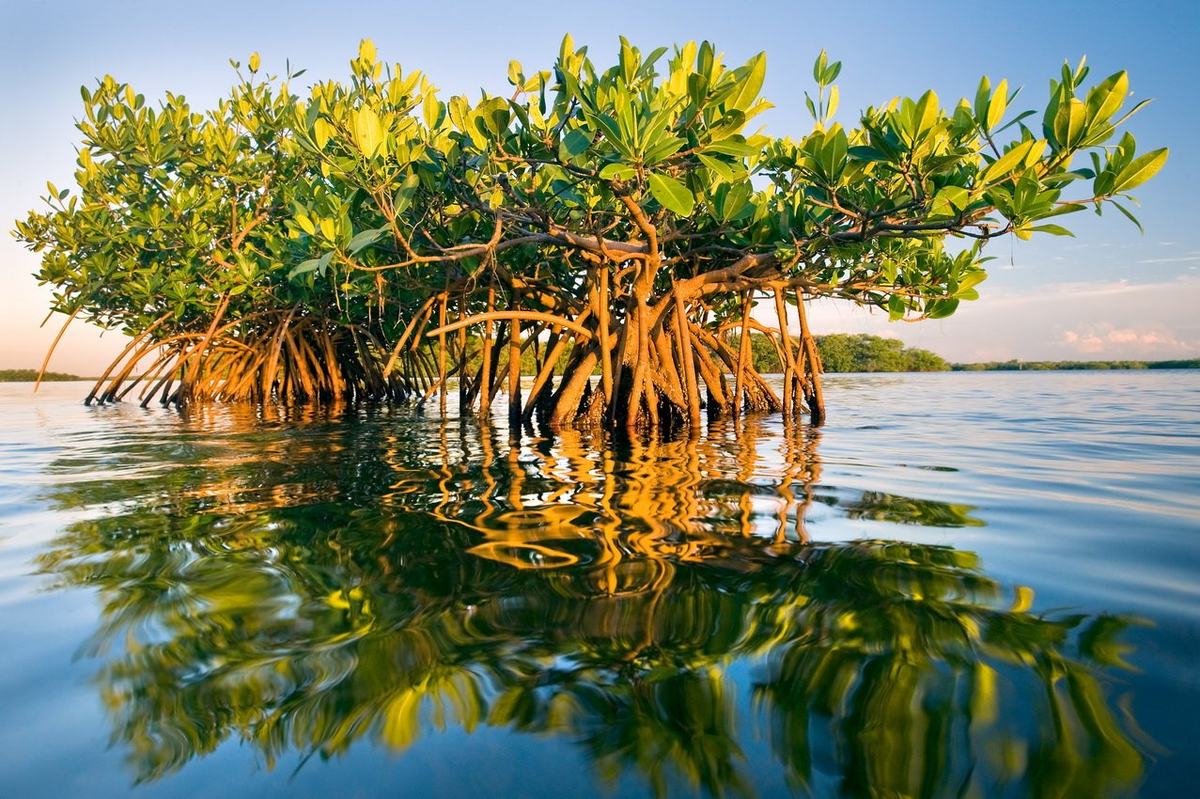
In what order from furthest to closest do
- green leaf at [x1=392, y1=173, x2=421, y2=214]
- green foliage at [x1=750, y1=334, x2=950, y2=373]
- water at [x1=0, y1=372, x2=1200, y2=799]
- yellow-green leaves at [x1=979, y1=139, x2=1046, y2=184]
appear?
green foliage at [x1=750, y1=334, x2=950, y2=373]
green leaf at [x1=392, y1=173, x2=421, y2=214]
yellow-green leaves at [x1=979, y1=139, x2=1046, y2=184]
water at [x1=0, y1=372, x2=1200, y2=799]

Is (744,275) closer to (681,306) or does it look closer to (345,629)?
(681,306)

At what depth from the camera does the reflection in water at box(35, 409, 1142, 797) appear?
95cm

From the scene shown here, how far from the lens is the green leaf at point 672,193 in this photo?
151 inches

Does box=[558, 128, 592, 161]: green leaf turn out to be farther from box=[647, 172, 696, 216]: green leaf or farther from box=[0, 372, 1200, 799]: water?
box=[0, 372, 1200, 799]: water

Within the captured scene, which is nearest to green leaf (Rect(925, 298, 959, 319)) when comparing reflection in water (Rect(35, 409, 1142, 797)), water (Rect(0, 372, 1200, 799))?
water (Rect(0, 372, 1200, 799))

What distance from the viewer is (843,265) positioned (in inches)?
278

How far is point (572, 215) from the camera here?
6055 mm

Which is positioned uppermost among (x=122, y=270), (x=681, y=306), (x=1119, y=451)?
(x=122, y=270)

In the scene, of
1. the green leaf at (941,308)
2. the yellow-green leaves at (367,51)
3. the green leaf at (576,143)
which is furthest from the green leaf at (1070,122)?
the yellow-green leaves at (367,51)

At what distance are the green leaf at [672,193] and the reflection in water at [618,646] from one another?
6.58 feet

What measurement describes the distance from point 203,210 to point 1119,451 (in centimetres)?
1217

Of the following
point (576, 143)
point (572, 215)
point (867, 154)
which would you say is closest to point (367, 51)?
point (572, 215)

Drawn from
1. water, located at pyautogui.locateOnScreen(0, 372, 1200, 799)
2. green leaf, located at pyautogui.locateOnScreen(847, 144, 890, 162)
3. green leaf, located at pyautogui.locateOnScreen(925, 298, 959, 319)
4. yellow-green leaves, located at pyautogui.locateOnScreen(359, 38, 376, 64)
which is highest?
yellow-green leaves, located at pyautogui.locateOnScreen(359, 38, 376, 64)

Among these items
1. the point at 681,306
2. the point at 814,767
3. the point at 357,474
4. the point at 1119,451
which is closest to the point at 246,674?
the point at 814,767
